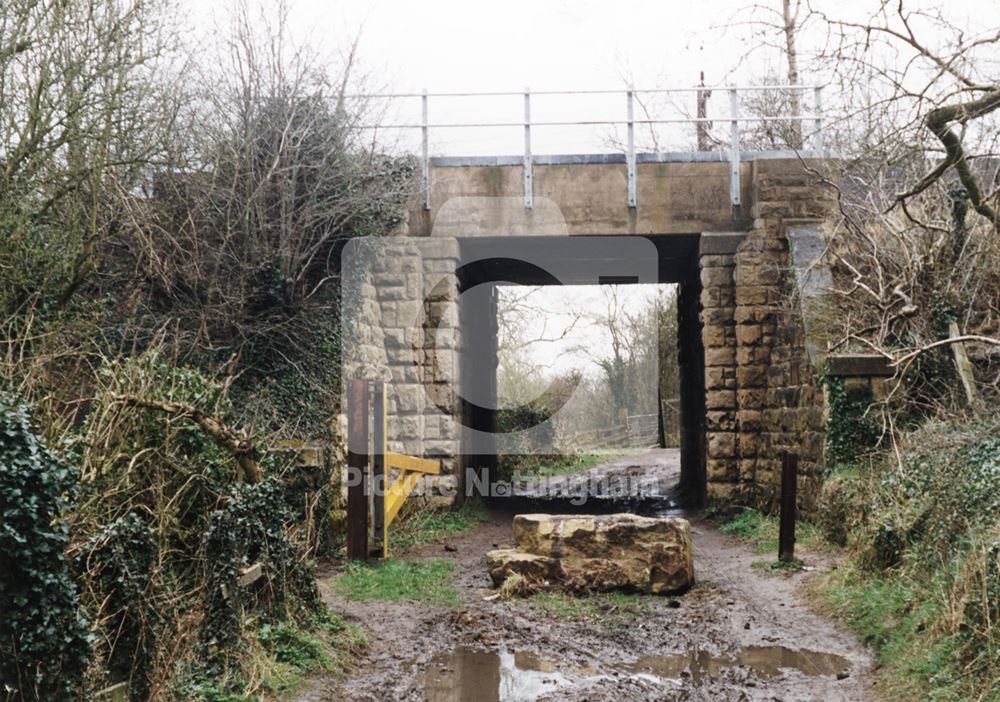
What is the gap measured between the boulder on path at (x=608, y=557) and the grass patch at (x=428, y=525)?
268 cm

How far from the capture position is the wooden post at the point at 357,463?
31.3 ft

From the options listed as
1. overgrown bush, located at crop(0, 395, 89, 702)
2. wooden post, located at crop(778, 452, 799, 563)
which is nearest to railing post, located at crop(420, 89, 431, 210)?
wooden post, located at crop(778, 452, 799, 563)

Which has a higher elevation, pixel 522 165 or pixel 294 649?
pixel 522 165

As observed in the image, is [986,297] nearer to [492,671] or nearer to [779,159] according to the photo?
[779,159]

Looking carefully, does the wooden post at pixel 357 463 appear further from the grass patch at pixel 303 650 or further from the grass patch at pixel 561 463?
the grass patch at pixel 561 463

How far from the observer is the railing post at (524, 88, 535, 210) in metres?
13.0

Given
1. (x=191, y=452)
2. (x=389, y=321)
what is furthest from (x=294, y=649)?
(x=389, y=321)

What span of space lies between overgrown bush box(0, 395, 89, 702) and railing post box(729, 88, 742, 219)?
1076cm

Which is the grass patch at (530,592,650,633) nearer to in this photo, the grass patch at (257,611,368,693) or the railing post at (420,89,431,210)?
the grass patch at (257,611,368,693)

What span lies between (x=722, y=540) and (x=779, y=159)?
5.22 meters

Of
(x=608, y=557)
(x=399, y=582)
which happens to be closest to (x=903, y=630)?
Result: (x=608, y=557)

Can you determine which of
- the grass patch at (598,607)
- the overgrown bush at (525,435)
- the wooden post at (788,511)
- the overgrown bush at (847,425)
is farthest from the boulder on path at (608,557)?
the overgrown bush at (525,435)

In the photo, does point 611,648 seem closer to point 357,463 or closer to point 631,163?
point 357,463

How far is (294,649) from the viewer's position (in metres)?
6.25
